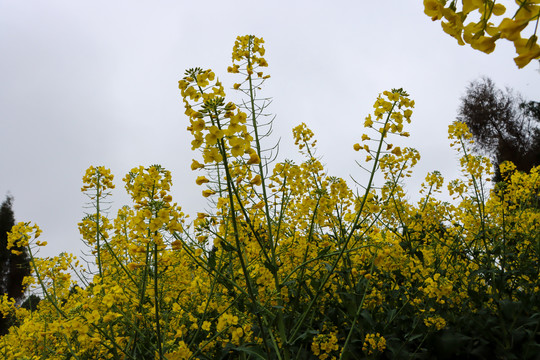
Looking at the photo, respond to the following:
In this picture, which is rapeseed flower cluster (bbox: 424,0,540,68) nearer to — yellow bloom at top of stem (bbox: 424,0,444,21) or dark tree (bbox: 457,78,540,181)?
yellow bloom at top of stem (bbox: 424,0,444,21)

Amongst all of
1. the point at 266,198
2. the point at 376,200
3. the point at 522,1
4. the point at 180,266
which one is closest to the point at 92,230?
the point at 180,266

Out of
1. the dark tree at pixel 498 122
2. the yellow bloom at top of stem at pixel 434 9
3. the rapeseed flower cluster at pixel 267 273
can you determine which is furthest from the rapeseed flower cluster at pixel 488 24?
the dark tree at pixel 498 122

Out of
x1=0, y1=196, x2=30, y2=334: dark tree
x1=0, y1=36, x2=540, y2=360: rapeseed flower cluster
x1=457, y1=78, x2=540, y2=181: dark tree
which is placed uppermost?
x1=457, y1=78, x2=540, y2=181: dark tree

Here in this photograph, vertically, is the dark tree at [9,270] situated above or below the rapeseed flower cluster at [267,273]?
above

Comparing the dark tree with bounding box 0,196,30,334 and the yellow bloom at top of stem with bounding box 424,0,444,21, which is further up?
the dark tree with bounding box 0,196,30,334

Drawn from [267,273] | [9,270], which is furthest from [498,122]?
[9,270]

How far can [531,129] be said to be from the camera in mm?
16516

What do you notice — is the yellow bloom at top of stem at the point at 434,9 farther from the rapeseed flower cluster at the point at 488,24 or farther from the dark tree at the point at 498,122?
the dark tree at the point at 498,122

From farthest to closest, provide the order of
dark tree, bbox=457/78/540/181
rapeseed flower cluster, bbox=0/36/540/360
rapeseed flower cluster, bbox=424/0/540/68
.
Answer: dark tree, bbox=457/78/540/181 < rapeseed flower cluster, bbox=0/36/540/360 < rapeseed flower cluster, bbox=424/0/540/68

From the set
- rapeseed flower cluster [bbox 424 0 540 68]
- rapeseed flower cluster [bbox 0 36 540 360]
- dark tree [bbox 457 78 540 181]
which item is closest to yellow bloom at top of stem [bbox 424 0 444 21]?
rapeseed flower cluster [bbox 424 0 540 68]

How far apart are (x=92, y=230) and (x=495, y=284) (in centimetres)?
378

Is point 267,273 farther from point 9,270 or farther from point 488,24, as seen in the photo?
point 9,270

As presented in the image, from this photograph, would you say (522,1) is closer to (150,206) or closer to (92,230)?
(150,206)

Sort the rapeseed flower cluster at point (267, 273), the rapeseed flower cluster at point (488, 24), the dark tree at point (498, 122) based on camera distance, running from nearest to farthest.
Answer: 1. the rapeseed flower cluster at point (488, 24)
2. the rapeseed flower cluster at point (267, 273)
3. the dark tree at point (498, 122)
